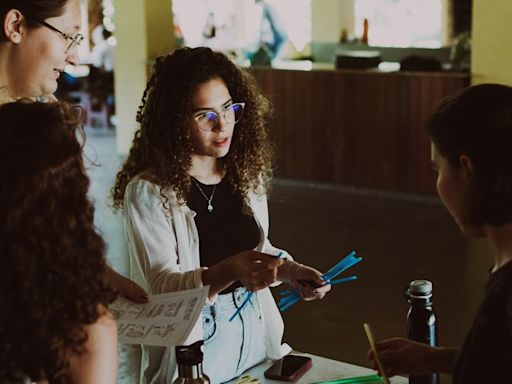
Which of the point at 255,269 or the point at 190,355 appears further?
the point at 255,269

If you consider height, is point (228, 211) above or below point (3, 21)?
below

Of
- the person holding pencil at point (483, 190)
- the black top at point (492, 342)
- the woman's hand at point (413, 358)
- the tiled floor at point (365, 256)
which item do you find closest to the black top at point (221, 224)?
the woman's hand at point (413, 358)

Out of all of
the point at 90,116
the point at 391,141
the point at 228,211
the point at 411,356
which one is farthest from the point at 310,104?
the point at 411,356

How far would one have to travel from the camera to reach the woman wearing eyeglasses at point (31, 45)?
2.04 meters

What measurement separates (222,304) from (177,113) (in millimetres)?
506

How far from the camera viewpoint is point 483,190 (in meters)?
1.39

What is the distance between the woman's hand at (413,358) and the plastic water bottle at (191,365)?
0.32 metres

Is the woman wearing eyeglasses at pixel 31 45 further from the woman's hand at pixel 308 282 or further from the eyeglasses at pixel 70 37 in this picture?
the woman's hand at pixel 308 282

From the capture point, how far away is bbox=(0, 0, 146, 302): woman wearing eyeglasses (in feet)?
6.71

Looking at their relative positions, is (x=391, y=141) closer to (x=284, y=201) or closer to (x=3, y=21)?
Result: (x=284, y=201)

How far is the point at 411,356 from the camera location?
162cm

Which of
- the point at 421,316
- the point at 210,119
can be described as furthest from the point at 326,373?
the point at 210,119

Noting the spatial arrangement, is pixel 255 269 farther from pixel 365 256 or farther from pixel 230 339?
pixel 365 256

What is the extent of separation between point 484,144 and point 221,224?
105cm
